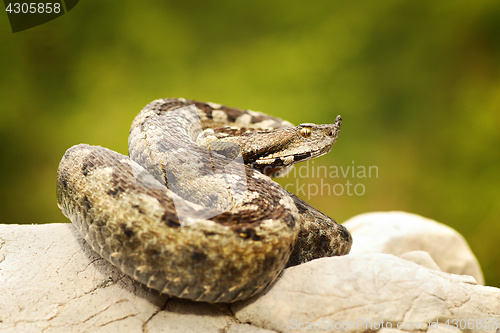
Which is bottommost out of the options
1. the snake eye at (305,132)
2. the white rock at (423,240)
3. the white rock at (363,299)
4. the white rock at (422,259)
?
the white rock at (423,240)

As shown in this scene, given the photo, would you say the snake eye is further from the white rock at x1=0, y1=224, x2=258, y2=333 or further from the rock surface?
the white rock at x1=0, y1=224, x2=258, y2=333

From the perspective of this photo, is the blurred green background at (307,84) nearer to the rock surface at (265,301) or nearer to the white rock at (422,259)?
the white rock at (422,259)

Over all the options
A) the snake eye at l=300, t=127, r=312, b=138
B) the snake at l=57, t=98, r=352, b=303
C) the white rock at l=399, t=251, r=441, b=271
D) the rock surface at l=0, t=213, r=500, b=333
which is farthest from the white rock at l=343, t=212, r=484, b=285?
the rock surface at l=0, t=213, r=500, b=333

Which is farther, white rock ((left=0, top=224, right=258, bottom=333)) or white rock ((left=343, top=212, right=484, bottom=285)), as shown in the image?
white rock ((left=343, top=212, right=484, bottom=285))

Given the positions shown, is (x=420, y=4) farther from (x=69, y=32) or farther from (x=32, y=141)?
(x=32, y=141)

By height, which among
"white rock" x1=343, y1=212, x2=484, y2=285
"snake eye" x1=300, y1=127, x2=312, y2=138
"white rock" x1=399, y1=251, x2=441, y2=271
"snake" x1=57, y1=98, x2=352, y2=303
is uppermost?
"snake eye" x1=300, y1=127, x2=312, y2=138

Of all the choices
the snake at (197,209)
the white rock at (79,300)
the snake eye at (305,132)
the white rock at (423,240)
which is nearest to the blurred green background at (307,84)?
the white rock at (423,240)

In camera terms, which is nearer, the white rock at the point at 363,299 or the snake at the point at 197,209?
the snake at the point at 197,209
